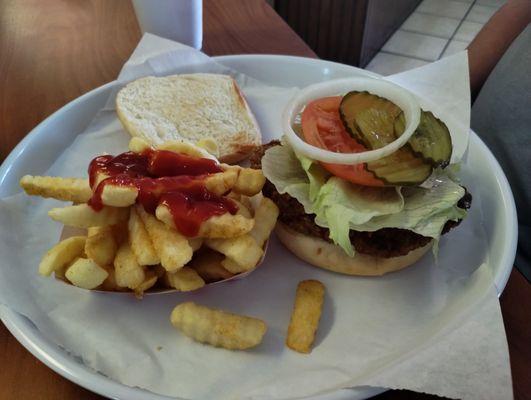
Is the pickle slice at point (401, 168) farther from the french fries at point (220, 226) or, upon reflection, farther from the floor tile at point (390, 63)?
the floor tile at point (390, 63)

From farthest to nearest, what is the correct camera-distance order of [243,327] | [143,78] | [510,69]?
1. [143,78]
2. [510,69]
3. [243,327]

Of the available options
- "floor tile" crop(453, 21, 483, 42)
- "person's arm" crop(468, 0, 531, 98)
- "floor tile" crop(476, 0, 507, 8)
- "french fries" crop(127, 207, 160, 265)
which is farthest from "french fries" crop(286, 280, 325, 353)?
"floor tile" crop(476, 0, 507, 8)

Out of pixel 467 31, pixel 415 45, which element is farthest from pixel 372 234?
pixel 467 31

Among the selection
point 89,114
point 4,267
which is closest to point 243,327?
point 4,267

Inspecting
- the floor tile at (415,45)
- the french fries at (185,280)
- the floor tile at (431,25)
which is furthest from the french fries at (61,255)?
the floor tile at (431,25)

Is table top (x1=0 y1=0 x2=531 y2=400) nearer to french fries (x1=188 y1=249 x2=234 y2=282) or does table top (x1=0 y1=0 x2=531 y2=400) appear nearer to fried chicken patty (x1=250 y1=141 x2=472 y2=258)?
french fries (x1=188 y1=249 x2=234 y2=282)

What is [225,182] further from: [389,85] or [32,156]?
[32,156]
